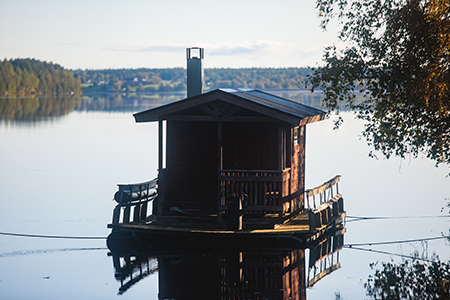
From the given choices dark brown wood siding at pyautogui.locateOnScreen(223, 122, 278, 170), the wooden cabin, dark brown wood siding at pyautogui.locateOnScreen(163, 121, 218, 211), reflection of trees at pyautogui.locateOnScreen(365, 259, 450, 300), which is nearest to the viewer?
reflection of trees at pyautogui.locateOnScreen(365, 259, 450, 300)

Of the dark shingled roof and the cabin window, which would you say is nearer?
the dark shingled roof

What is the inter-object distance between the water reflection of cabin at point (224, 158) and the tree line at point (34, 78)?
161570 mm

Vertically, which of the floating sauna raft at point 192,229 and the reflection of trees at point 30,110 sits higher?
the reflection of trees at point 30,110

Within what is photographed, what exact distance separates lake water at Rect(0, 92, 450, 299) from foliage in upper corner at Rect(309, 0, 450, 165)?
347 centimetres

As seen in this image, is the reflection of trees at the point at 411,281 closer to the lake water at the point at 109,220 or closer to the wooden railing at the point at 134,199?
the lake water at the point at 109,220

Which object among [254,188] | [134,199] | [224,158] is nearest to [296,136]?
[224,158]

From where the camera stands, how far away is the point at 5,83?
172500mm

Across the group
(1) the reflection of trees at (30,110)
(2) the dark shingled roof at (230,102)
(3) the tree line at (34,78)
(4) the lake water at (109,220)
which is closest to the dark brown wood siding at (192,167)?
(2) the dark shingled roof at (230,102)

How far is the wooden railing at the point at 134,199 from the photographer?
18103mm

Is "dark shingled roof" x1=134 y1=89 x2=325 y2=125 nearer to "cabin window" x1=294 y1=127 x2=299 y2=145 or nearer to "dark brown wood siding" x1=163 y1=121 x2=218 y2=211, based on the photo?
"dark brown wood siding" x1=163 y1=121 x2=218 y2=211

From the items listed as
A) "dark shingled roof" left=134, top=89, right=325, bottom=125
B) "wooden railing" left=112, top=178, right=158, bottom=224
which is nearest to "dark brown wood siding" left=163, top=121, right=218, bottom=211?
"dark shingled roof" left=134, top=89, right=325, bottom=125

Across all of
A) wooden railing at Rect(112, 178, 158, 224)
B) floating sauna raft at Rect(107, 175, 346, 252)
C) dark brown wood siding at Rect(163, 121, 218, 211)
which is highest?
dark brown wood siding at Rect(163, 121, 218, 211)

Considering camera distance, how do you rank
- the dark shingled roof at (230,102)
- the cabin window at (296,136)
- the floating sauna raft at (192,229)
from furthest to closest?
the cabin window at (296,136) → the dark shingled roof at (230,102) → the floating sauna raft at (192,229)

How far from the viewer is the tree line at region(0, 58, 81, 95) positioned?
568 feet
